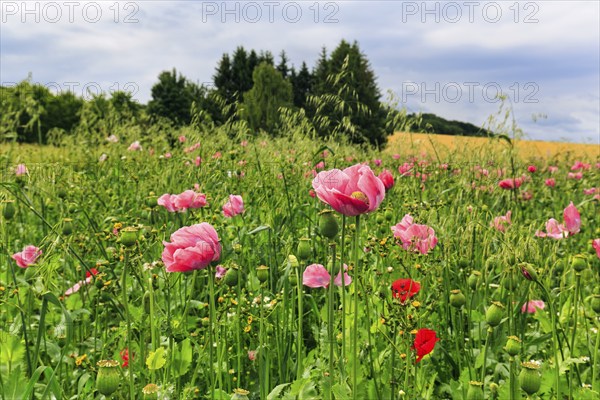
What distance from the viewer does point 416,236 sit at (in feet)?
4.90

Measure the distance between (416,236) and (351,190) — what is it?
61cm

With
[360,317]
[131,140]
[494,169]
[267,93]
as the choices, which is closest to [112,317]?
[360,317]

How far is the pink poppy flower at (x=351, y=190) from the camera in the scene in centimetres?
90

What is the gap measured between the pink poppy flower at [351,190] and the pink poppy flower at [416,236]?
1.87 feet

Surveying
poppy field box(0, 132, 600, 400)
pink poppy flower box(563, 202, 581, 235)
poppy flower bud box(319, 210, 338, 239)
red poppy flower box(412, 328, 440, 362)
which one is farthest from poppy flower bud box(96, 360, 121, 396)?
pink poppy flower box(563, 202, 581, 235)

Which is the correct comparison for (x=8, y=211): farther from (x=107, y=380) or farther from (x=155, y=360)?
(x=107, y=380)

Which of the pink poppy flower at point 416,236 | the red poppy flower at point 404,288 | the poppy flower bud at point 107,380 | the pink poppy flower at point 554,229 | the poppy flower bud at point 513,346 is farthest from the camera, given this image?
the pink poppy flower at point 554,229

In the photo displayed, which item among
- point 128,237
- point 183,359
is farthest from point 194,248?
point 183,359

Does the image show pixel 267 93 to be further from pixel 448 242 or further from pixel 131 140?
pixel 448 242

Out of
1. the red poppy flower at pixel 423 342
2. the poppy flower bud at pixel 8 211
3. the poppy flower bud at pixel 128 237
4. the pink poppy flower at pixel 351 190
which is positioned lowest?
the red poppy flower at pixel 423 342

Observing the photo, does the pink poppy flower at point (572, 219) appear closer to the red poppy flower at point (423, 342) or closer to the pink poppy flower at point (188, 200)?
the red poppy flower at point (423, 342)

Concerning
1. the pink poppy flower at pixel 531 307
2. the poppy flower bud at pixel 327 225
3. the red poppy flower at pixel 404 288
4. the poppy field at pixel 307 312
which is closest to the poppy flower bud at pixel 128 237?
the poppy field at pixel 307 312

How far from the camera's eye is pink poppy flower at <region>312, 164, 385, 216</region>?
0.90m

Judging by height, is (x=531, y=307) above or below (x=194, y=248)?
below
